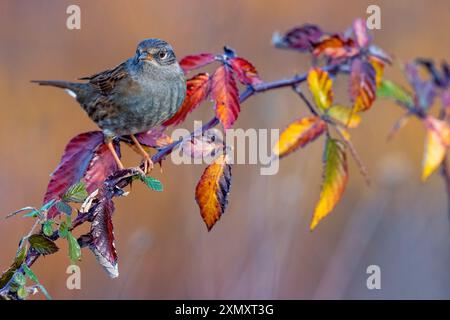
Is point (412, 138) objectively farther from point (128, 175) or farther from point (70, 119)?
point (128, 175)

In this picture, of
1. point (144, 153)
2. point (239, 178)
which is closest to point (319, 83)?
point (144, 153)

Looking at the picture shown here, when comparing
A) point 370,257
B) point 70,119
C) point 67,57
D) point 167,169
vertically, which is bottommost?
point 370,257

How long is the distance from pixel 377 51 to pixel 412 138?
439 cm

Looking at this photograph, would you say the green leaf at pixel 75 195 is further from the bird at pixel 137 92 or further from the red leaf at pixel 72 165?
the bird at pixel 137 92

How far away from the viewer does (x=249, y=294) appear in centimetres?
418

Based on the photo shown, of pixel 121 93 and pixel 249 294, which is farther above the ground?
pixel 121 93

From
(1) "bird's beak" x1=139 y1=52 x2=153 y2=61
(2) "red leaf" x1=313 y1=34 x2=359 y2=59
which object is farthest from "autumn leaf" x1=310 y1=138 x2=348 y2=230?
(1) "bird's beak" x1=139 y1=52 x2=153 y2=61

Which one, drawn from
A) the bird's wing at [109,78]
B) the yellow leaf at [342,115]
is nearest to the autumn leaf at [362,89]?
the yellow leaf at [342,115]

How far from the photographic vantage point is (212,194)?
1994 mm

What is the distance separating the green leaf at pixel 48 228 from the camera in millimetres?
1715

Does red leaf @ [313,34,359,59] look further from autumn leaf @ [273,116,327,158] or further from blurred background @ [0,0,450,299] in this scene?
blurred background @ [0,0,450,299]

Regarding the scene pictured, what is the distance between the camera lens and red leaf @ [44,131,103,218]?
2100 millimetres
